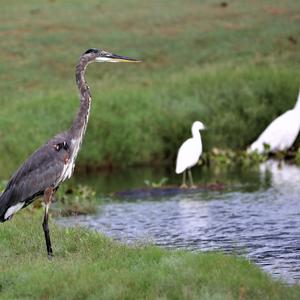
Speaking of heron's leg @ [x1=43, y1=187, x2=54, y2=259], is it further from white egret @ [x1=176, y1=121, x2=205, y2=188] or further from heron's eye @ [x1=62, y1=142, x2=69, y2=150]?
white egret @ [x1=176, y1=121, x2=205, y2=188]

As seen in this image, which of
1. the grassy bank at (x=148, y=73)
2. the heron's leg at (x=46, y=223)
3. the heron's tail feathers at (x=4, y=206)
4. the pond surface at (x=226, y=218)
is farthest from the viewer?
the grassy bank at (x=148, y=73)

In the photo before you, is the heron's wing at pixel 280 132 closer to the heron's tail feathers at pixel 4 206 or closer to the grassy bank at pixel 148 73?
the grassy bank at pixel 148 73

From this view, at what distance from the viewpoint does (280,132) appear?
19.9 metres

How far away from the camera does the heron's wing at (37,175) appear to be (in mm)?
10164

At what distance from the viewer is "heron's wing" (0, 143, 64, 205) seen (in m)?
10.2

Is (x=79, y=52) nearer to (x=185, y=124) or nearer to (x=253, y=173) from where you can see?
(x=185, y=124)

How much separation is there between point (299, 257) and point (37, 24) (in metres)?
21.7

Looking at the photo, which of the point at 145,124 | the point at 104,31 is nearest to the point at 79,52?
the point at 104,31

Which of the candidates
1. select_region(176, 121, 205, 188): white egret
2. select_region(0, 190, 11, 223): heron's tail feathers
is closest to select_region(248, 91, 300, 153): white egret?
select_region(176, 121, 205, 188): white egret

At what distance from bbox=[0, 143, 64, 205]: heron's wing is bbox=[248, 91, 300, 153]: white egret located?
1043cm

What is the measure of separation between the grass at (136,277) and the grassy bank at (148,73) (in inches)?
417

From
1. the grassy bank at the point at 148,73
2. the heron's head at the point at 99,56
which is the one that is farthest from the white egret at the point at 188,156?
the heron's head at the point at 99,56

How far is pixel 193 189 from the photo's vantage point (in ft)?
57.8

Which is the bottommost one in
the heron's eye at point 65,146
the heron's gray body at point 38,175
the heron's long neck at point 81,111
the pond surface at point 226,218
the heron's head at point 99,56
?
the pond surface at point 226,218
